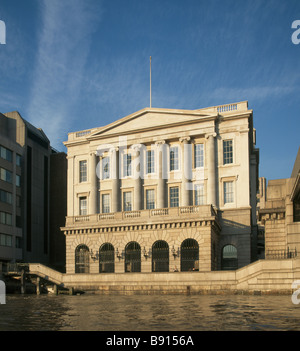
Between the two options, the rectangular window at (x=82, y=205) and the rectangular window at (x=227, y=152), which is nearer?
the rectangular window at (x=227, y=152)

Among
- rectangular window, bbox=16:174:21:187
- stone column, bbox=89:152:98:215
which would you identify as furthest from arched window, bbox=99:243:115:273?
rectangular window, bbox=16:174:21:187

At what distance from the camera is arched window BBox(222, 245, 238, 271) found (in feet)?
176

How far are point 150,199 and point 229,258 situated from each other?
494 inches

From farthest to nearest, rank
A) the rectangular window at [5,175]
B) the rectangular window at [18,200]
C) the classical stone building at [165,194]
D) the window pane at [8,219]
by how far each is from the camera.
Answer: the rectangular window at [18,200] < the window pane at [8,219] < the rectangular window at [5,175] < the classical stone building at [165,194]

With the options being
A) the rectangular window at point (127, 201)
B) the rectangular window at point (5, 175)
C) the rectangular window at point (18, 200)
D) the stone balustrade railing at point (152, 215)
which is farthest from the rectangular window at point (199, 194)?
the rectangular window at point (18, 200)

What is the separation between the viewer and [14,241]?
68.6 meters

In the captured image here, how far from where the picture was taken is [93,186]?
61781 millimetres

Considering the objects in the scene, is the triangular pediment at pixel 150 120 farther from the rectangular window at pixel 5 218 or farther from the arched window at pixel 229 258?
the rectangular window at pixel 5 218

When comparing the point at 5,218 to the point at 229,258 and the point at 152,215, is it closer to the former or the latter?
the point at 152,215

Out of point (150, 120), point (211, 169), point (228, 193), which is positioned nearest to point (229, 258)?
point (228, 193)

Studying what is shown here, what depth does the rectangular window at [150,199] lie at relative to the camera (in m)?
58.7

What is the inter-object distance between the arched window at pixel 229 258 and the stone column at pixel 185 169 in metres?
7.19

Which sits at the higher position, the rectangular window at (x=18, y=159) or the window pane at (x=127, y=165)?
the rectangular window at (x=18, y=159)

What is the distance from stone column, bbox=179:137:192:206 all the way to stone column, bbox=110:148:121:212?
8.90 m
